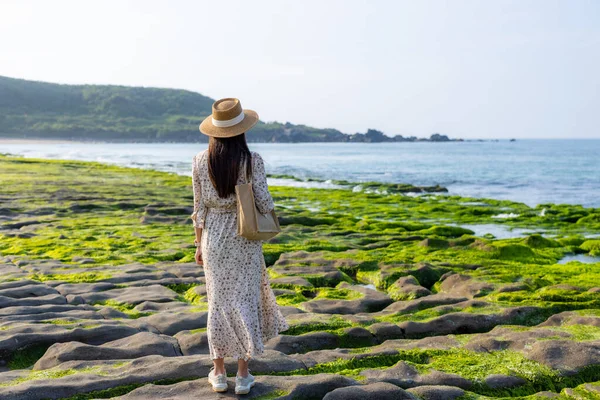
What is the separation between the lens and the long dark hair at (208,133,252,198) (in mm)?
5852

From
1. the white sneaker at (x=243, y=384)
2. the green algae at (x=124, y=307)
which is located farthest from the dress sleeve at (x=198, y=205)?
the green algae at (x=124, y=307)

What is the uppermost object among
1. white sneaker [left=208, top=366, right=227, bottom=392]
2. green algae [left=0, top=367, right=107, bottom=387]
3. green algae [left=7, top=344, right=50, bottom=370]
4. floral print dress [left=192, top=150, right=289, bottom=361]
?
floral print dress [left=192, top=150, right=289, bottom=361]

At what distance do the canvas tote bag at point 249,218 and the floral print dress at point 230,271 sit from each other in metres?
0.09

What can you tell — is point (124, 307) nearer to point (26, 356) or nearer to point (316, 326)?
point (26, 356)

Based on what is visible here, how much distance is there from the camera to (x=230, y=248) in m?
5.93

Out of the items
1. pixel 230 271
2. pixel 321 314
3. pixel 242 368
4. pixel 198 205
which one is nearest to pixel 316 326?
pixel 321 314

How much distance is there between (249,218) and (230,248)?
0.37 metres

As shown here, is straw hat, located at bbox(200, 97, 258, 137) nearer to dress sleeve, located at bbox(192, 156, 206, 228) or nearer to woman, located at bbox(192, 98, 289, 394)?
woman, located at bbox(192, 98, 289, 394)

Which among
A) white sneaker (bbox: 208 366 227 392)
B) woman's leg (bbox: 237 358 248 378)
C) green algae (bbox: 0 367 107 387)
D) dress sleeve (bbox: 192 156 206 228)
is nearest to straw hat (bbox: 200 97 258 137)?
dress sleeve (bbox: 192 156 206 228)

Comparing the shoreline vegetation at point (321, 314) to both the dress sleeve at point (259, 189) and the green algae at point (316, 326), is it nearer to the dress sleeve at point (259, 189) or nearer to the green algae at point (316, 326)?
the green algae at point (316, 326)

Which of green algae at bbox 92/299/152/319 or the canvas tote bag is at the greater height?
the canvas tote bag

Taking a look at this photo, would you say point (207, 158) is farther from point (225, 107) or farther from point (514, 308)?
point (514, 308)

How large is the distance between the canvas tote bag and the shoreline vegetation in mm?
1470

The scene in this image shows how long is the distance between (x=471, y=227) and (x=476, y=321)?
47.8ft
